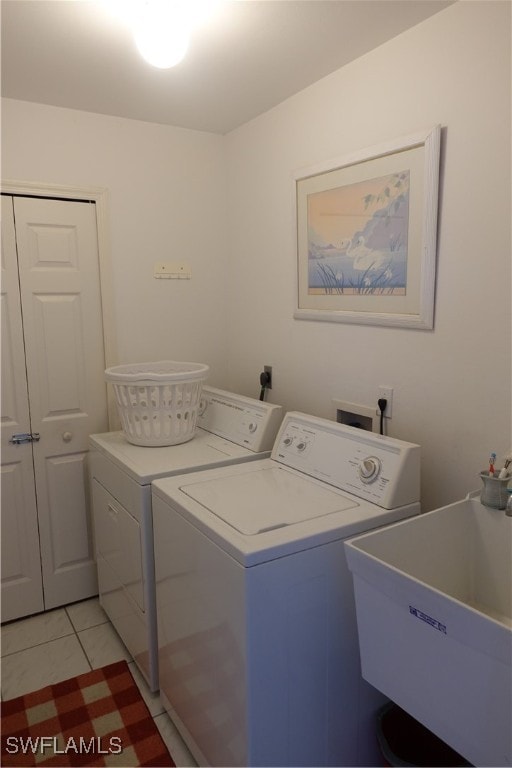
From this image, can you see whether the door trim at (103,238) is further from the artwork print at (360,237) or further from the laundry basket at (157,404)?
the artwork print at (360,237)

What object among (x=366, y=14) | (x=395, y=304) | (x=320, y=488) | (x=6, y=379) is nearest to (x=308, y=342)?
(x=395, y=304)

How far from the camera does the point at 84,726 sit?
6.18 feet

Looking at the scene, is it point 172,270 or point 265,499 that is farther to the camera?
point 172,270

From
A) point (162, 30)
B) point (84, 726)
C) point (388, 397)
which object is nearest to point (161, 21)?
point (162, 30)

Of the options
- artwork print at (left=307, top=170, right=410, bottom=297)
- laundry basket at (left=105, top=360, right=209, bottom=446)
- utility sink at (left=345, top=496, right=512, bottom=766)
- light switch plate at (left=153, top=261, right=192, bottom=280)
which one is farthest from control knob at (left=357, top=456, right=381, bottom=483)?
light switch plate at (left=153, top=261, right=192, bottom=280)

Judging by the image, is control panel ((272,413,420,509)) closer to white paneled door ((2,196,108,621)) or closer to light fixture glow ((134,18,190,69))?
white paneled door ((2,196,108,621))

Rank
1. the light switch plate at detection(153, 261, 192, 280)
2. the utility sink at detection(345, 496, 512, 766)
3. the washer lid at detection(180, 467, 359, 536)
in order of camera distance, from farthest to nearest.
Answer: the light switch plate at detection(153, 261, 192, 280) < the washer lid at detection(180, 467, 359, 536) < the utility sink at detection(345, 496, 512, 766)

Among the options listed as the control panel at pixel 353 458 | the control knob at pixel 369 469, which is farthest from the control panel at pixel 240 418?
the control knob at pixel 369 469

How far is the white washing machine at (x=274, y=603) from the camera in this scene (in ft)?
4.47

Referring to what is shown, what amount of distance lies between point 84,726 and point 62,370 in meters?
1.48

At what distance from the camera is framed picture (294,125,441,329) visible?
1.72 metres

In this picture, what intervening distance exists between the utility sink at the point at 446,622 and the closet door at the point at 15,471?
1777mm

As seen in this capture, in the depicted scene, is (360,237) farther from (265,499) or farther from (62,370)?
(62,370)

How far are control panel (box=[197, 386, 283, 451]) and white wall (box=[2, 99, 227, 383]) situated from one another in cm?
42
